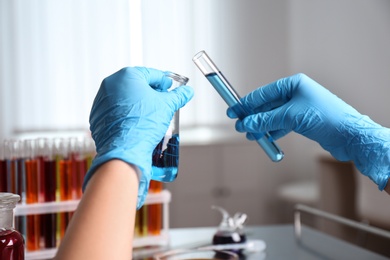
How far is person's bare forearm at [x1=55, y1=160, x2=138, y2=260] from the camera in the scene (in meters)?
0.70

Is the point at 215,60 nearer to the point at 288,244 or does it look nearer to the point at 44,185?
the point at 288,244

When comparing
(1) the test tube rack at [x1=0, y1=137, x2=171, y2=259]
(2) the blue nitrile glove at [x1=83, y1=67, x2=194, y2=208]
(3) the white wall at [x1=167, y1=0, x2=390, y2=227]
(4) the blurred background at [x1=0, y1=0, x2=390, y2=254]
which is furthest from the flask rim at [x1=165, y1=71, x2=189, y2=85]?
(3) the white wall at [x1=167, y1=0, x2=390, y2=227]

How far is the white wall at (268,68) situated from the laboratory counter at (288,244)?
6.02 feet

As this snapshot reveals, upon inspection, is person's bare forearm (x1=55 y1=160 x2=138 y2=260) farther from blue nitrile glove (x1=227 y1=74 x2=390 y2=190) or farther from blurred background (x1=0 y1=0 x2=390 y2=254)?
blurred background (x1=0 y1=0 x2=390 y2=254)

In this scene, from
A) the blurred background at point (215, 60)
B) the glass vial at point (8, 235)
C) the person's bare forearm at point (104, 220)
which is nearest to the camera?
the person's bare forearm at point (104, 220)

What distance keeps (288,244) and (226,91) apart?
23.5 inches

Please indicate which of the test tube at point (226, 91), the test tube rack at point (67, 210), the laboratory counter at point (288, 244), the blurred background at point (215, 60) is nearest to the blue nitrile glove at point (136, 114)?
the test tube at point (226, 91)

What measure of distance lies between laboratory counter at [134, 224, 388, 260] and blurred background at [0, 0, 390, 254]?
4.87 feet

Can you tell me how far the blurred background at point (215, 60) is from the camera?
3.35m

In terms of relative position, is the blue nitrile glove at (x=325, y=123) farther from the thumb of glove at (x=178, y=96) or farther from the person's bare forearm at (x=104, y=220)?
the person's bare forearm at (x=104, y=220)

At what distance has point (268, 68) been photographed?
3.67 m

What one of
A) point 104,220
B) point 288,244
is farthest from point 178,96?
point 288,244

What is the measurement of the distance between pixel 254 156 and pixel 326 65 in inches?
32.3

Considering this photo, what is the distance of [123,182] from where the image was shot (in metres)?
0.76
